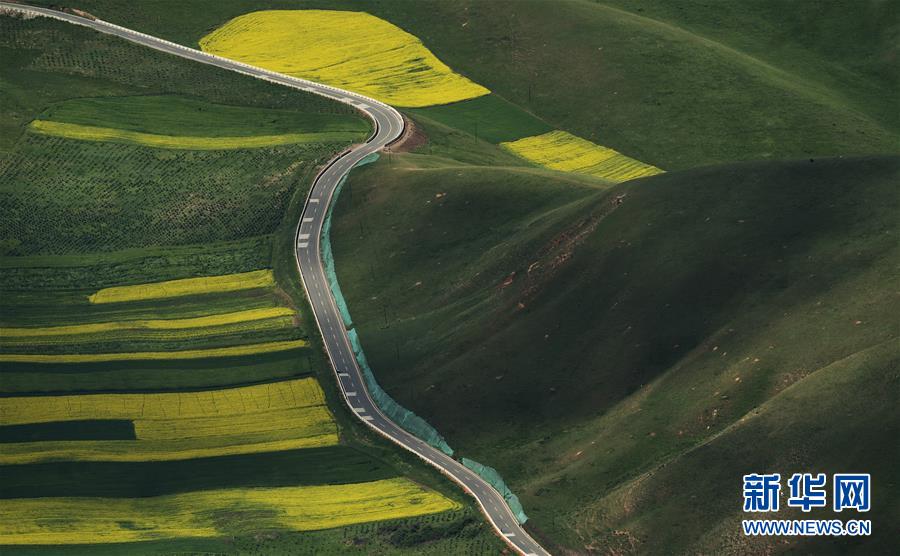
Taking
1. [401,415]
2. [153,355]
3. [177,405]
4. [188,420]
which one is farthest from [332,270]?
[401,415]

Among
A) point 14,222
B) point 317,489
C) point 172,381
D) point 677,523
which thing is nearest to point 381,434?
point 317,489

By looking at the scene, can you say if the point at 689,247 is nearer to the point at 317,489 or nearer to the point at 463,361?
the point at 463,361

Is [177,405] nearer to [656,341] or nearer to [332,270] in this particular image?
[332,270]

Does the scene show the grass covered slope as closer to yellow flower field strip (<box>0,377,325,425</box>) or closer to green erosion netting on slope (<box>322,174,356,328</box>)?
green erosion netting on slope (<box>322,174,356,328</box>)

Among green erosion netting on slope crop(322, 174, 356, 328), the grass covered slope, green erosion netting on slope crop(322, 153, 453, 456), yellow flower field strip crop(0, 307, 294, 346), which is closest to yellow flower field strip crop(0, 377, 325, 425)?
green erosion netting on slope crop(322, 153, 453, 456)

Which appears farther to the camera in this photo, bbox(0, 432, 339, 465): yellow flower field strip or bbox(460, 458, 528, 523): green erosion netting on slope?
bbox(0, 432, 339, 465): yellow flower field strip
